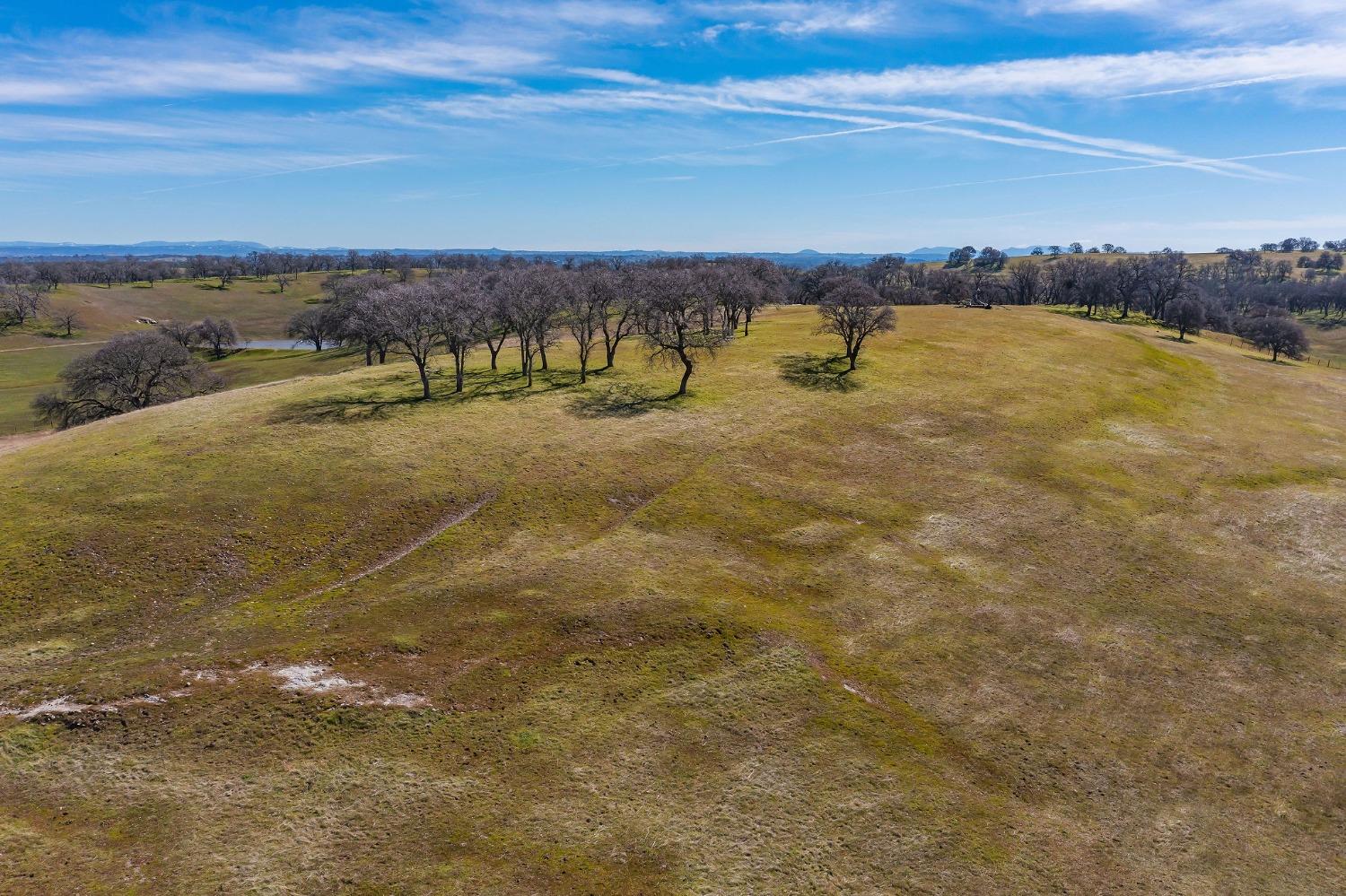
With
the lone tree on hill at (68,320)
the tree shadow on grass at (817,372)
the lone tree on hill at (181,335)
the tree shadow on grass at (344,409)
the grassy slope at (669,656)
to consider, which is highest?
the lone tree on hill at (68,320)

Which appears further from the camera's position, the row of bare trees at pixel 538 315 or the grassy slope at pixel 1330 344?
the grassy slope at pixel 1330 344

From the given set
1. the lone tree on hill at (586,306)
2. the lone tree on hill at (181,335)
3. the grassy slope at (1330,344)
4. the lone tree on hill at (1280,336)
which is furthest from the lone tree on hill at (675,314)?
the grassy slope at (1330,344)

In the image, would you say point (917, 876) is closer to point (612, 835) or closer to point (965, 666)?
point (612, 835)

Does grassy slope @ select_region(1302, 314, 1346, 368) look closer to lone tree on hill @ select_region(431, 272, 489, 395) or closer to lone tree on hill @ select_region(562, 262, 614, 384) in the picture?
A: lone tree on hill @ select_region(562, 262, 614, 384)

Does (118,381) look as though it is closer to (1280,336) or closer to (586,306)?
(586,306)

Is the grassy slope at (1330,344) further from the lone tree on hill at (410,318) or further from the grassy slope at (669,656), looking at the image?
the lone tree on hill at (410,318)

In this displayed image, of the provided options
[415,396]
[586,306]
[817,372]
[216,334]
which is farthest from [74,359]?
[817,372]

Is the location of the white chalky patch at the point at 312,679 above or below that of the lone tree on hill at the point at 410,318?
below
